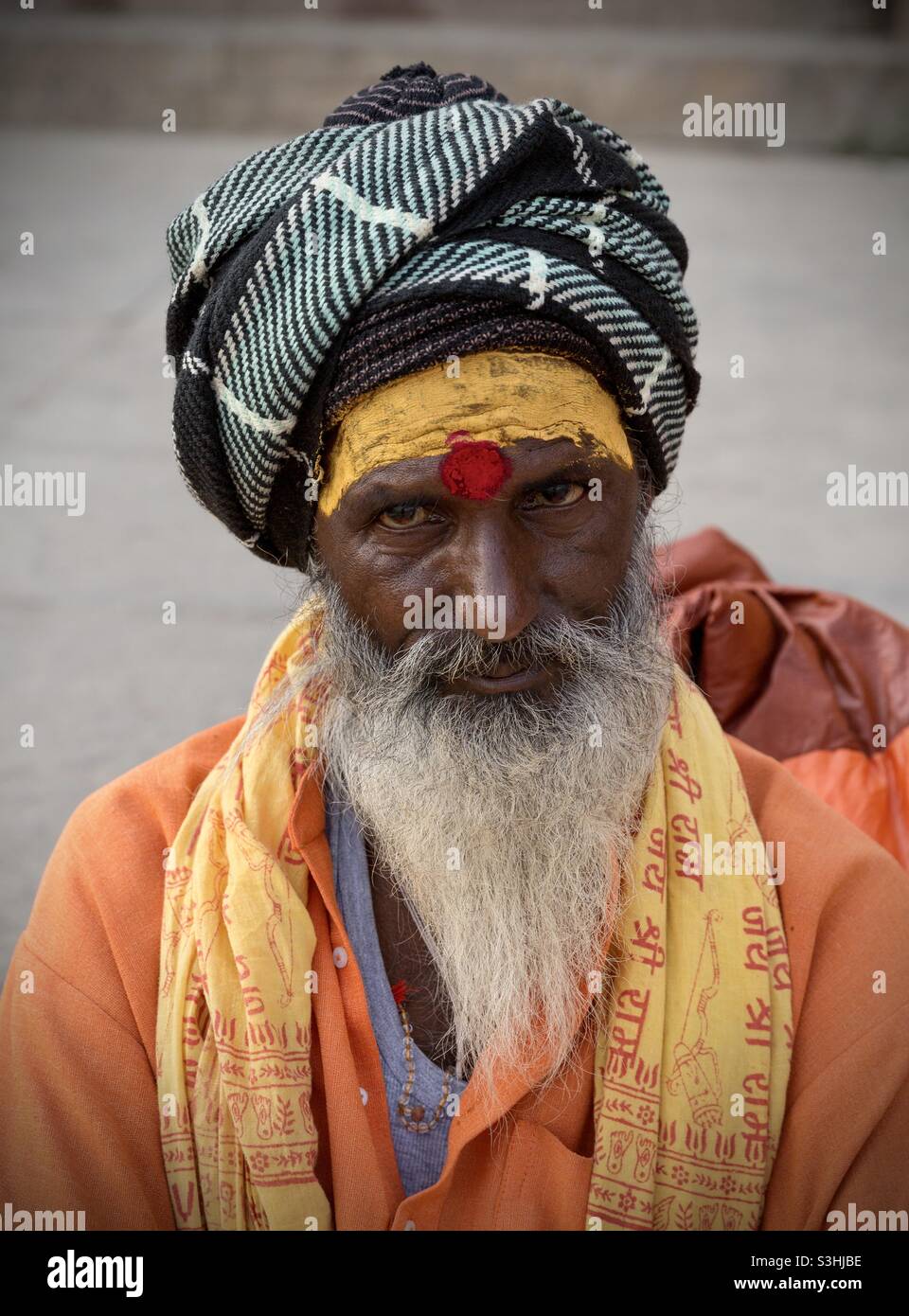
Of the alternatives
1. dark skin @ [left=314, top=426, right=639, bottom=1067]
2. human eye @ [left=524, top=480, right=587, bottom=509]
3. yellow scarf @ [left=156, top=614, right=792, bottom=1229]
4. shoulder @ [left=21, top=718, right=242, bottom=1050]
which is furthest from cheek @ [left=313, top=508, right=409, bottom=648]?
shoulder @ [left=21, top=718, right=242, bottom=1050]

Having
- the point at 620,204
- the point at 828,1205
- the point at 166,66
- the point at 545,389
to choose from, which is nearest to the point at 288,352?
the point at 545,389

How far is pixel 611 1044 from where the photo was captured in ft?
6.15

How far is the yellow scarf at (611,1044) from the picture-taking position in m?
1.82

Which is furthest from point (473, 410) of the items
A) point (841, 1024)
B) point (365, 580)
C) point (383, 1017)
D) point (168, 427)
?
point (168, 427)

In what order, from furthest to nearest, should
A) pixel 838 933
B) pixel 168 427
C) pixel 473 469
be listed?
pixel 168 427 < pixel 838 933 < pixel 473 469

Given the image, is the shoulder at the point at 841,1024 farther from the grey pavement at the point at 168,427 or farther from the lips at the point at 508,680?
the grey pavement at the point at 168,427

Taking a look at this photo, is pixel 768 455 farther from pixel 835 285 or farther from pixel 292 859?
pixel 292 859

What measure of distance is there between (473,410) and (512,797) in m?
0.55

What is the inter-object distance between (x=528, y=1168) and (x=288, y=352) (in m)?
1.21

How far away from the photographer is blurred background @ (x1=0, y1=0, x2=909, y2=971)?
4480mm

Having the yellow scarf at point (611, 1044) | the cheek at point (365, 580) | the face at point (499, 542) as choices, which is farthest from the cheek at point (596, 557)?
the yellow scarf at point (611, 1044)

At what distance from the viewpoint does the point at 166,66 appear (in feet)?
30.8

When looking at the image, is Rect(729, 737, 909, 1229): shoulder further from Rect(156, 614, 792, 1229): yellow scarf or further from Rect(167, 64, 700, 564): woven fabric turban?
Rect(167, 64, 700, 564): woven fabric turban

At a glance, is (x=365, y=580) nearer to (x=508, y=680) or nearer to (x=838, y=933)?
(x=508, y=680)
